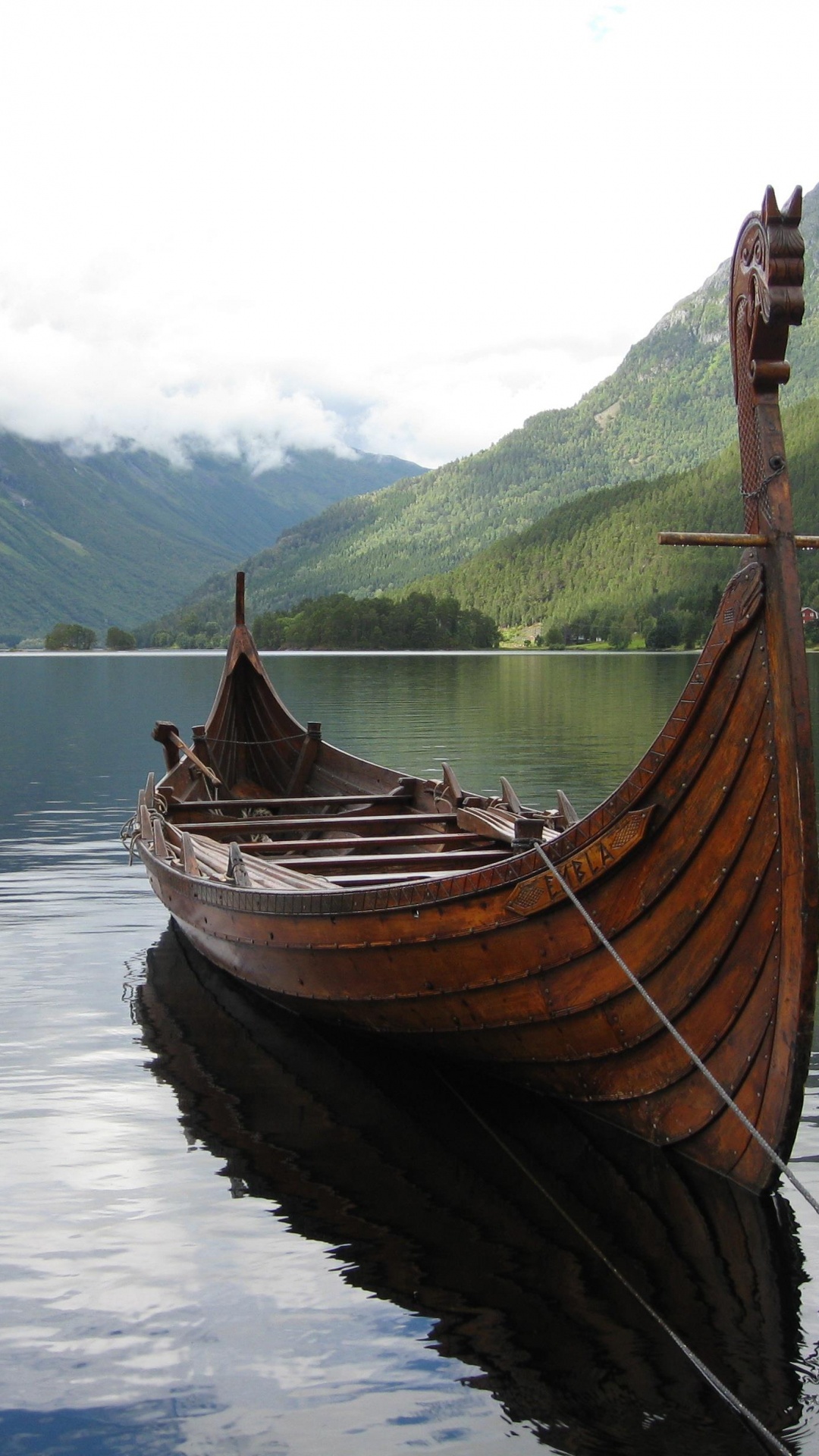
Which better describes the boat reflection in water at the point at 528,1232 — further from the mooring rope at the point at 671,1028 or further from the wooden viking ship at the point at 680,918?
the mooring rope at the point at 671,1028

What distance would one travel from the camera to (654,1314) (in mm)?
7020

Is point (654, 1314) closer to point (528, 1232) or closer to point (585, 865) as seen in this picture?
point (528, 1232)

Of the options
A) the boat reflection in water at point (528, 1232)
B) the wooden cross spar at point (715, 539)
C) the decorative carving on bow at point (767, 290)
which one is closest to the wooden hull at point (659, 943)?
the wooden cross spar at point (715, 539)

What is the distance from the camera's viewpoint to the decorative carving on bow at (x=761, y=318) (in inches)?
276

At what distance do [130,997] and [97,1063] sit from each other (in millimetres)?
Answer: 2372

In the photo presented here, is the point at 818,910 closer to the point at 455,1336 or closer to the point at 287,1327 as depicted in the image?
the point at 455,1336

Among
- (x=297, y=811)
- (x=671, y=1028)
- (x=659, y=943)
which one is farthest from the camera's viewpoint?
(x=297, y=811)

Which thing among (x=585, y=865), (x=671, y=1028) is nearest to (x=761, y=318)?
(x=585, y=865)

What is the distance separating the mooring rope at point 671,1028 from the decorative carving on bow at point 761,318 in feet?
8.39

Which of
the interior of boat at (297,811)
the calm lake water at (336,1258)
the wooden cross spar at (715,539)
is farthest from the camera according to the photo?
the interior of boat at (297,811)

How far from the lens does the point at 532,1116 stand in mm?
10039

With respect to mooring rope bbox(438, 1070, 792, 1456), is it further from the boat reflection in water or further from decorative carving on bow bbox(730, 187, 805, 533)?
decorative carving on bow bbox(730, 187, 805, 533)

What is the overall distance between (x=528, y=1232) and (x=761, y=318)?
19.1 ft

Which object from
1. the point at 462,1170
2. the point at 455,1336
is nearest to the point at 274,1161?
the point at 462,1170
